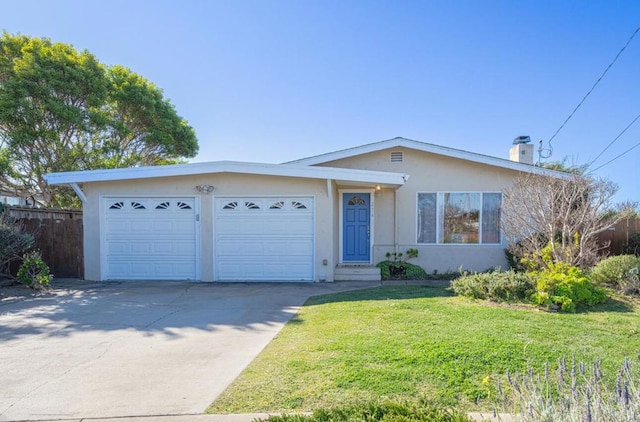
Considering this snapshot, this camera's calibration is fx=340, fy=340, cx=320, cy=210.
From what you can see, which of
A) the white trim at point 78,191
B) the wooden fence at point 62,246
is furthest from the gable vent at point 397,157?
the wooden fence at point 62,246

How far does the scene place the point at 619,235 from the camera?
10.1 metres

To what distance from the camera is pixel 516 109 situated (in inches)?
532

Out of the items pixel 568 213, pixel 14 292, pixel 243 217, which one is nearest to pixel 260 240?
pixel 243 217

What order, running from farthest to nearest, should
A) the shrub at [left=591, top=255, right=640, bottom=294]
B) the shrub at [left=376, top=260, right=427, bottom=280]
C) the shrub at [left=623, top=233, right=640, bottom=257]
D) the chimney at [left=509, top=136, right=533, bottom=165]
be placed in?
the chimney at [left=509, top=136, right=533, bottom=165] → the shrub at [left=376, top=260, right=427, bottom=280] → the shrub at [left=623, top=233, right=640, bottom=257] → the shrub at [left=591, top=255, right=640, bottom=294]

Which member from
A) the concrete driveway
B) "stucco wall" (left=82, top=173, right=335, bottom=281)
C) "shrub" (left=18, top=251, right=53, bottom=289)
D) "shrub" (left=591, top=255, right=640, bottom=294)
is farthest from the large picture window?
"shrub" (left=18, top=251, right=53, bottom=289)

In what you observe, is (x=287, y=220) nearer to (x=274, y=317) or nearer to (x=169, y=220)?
(x=169, y=220)

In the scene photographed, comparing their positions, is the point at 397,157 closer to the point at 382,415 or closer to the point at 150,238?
the point at 150,238

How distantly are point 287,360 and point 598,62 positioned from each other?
12497mm

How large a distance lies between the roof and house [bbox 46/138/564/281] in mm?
30

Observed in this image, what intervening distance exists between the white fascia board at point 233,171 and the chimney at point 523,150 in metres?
5.06

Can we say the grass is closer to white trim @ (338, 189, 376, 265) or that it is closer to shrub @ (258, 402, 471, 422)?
shrub @ (258, 402, 471, 422)

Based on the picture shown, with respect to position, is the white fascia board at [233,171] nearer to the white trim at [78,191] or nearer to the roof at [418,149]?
the white trim at [78,191]

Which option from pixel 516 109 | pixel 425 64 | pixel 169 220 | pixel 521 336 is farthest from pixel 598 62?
pixel 169 220

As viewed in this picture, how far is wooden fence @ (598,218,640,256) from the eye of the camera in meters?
9.96
